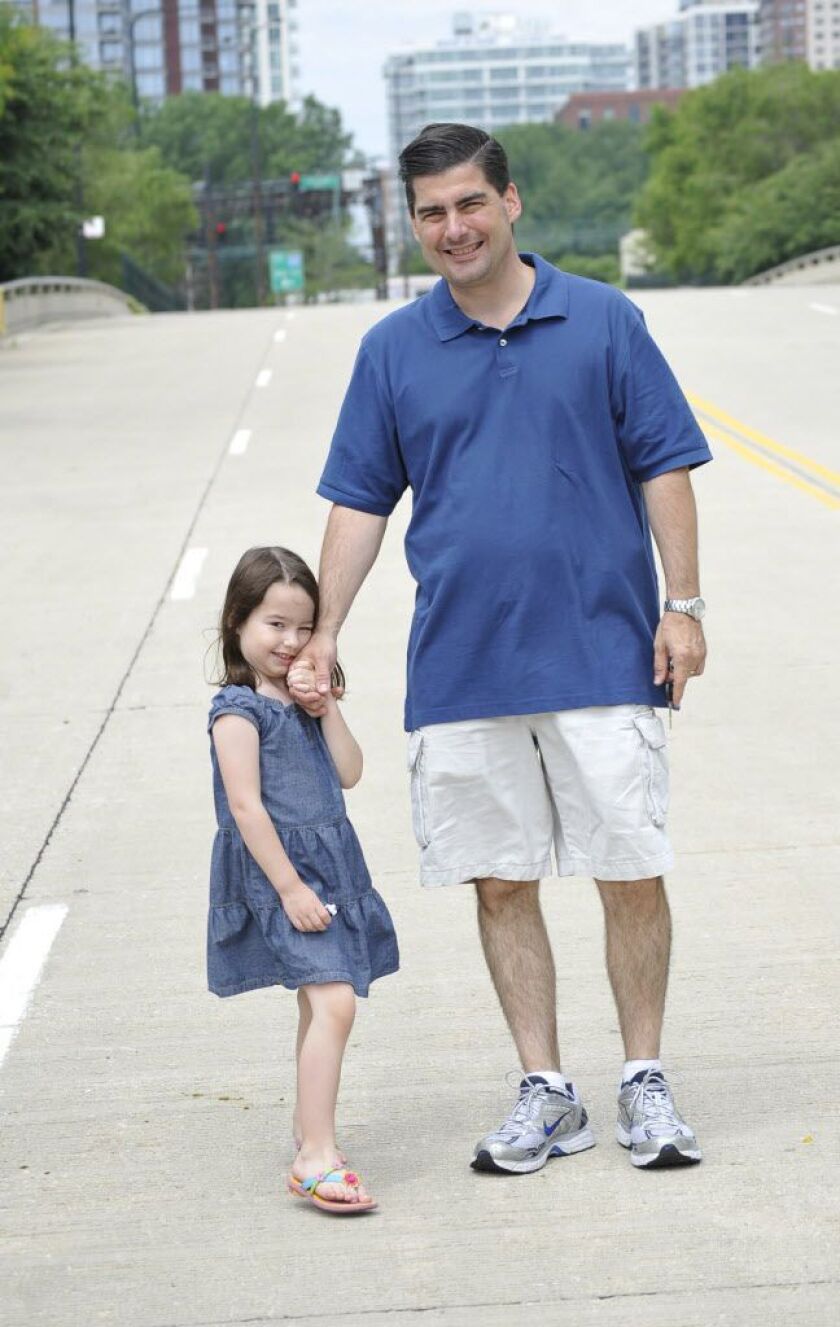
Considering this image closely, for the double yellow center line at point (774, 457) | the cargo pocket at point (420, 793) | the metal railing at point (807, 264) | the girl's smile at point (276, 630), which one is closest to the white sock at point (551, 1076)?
the cargo pocket at point (420, 793)

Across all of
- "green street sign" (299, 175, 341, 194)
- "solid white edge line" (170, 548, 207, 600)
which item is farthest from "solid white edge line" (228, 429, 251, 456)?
"green street sign" (299, 175, 341, 194)

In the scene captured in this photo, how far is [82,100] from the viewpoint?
186 ft

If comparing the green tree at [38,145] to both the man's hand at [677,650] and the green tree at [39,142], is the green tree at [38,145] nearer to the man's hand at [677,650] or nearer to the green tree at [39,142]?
the green tree at [39,142]

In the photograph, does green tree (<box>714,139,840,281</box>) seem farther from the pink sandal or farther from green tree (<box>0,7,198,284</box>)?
the pink sandal

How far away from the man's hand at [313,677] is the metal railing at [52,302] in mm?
35680

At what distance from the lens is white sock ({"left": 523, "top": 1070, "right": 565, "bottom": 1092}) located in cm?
445

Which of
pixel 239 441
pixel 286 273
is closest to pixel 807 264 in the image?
pixel 239 441

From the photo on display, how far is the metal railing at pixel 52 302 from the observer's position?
41375mm

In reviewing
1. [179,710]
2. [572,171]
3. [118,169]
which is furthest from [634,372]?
[572,171]

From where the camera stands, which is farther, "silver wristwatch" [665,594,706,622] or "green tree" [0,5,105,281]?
"green tree" [0,5,105,281]

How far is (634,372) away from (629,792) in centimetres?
83

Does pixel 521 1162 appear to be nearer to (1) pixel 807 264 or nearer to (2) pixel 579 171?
(1) pixel 807 264

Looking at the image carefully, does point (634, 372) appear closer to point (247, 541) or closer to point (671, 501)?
point (671, 501)

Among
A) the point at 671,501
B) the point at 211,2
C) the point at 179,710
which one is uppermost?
the point at 211,2
